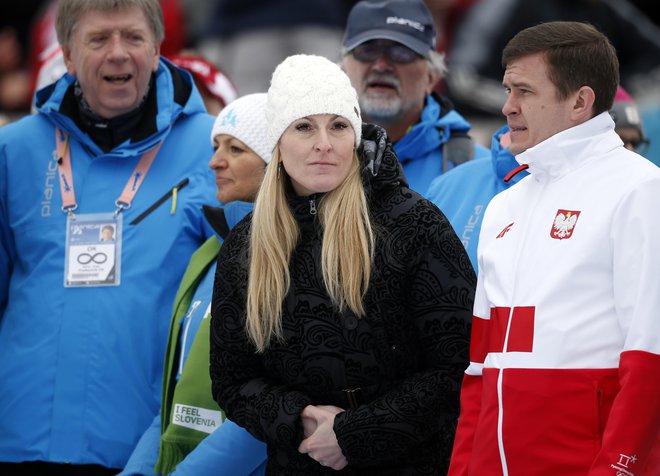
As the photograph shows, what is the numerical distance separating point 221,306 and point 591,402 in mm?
1214

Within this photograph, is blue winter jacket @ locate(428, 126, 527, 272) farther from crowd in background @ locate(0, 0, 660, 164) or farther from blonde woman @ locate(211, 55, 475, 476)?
crowd in background @ locate(0, 0, 660, 164)

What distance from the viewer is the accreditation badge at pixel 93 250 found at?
16.2ft

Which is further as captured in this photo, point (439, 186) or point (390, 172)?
point (439, 186)

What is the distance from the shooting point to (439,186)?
484 centimetres

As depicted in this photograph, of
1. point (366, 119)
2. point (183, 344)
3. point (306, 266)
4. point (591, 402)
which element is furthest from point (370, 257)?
point (366, 119)

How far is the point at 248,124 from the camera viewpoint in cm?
479

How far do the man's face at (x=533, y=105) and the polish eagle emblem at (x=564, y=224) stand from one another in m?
0.25

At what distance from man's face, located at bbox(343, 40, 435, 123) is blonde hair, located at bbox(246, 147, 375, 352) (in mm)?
1512

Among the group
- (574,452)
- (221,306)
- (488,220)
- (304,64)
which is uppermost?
(304,64)

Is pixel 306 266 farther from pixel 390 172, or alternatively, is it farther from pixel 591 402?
pixel 591 402

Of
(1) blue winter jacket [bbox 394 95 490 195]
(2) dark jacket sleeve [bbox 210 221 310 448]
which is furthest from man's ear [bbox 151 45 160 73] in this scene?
(2) dark jacket sleeve [bbox 210 221 310 448]

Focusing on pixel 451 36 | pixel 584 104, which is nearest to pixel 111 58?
pixel 584 104

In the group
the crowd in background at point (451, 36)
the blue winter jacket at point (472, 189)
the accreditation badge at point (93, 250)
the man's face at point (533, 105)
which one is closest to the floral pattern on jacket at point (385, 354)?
the man's face at point (533, 105)

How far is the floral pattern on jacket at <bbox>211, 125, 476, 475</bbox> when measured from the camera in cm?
362
